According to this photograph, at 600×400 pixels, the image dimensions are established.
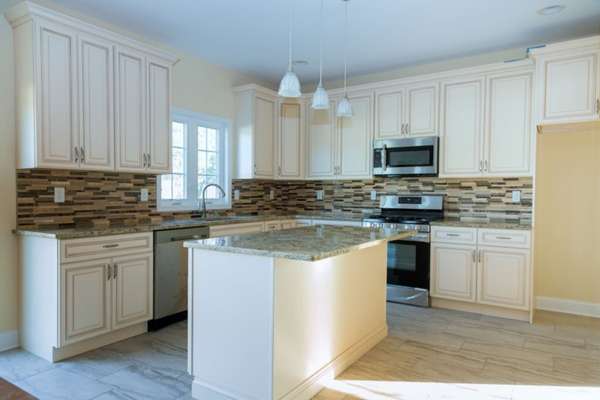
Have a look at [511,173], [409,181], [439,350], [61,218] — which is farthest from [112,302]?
[511,173]

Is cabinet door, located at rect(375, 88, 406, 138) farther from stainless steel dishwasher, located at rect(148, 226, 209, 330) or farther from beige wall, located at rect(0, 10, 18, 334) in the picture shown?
beige wall, located at rect(0, 10, 18, 334)

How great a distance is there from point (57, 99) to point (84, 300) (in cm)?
145

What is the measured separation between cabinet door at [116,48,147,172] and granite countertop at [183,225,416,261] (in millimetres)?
1493

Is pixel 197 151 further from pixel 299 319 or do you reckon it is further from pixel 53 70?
pixel 299 319

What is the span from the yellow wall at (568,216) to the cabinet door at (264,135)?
2.86 m

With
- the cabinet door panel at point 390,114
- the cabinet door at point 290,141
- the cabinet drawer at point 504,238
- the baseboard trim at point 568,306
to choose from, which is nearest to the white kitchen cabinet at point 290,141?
the cabinet door at point 290,141

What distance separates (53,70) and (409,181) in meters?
3.61

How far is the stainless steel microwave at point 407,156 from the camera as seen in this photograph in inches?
166

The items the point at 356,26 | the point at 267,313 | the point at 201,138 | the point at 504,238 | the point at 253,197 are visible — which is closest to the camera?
the point at 267,313

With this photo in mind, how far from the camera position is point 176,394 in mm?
2299

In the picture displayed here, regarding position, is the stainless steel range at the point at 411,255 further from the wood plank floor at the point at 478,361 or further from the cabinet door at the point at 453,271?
the wood plank floor at the point at 478,361

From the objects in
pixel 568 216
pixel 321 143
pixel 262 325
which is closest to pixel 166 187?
pixel 321 143

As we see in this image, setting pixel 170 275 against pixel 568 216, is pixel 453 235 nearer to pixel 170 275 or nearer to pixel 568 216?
pixel 568 216

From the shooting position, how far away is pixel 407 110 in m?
4.37
